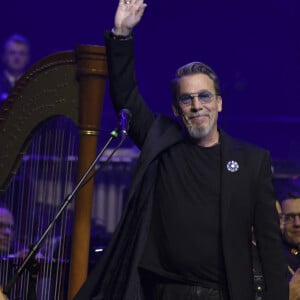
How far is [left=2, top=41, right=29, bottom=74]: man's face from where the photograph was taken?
660 cm

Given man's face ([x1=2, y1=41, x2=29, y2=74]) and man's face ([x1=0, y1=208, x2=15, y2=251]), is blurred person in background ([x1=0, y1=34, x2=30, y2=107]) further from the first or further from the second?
man's face ([x1=0, y1=208, x2=15, y2=251])

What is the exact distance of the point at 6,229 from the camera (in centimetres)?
385

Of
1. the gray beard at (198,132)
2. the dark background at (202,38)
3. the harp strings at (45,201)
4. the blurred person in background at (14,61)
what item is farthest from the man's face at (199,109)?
the dark background at (202,38)

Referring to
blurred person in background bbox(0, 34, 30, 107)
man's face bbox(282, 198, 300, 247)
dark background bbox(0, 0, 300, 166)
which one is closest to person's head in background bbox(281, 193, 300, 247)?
man's face bbox(282, 198, 300, 247)

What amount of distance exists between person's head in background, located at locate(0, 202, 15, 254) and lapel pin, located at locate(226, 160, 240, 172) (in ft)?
4.02

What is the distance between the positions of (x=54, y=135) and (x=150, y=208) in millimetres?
762

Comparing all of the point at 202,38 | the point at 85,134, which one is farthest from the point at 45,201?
the point at 202,38

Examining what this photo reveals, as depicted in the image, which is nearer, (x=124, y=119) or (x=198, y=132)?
(x=124, y=119)

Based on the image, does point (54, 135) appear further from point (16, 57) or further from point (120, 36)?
point (16, 57)

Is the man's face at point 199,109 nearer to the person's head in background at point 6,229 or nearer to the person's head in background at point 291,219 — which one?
the person's head in background at point 6,229

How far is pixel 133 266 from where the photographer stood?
285cm

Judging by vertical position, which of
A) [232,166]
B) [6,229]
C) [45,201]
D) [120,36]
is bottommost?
[6,229]

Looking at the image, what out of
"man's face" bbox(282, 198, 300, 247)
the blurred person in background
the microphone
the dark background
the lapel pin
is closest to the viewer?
the microphone

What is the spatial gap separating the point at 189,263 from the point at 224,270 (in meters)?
0.13
